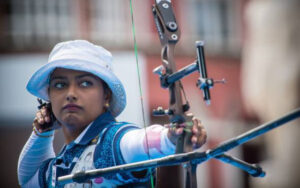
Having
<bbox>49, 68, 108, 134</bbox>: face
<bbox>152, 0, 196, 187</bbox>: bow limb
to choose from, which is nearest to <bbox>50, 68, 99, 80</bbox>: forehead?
<bbox>49, 68, 108, 134</bbox>: face

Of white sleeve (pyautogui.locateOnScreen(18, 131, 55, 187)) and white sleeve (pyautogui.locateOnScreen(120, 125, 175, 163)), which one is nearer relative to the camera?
white sleeve (pyautogui.locateOnScreen(120, 125, 175, 163))

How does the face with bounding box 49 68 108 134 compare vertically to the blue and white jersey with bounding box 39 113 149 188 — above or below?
above

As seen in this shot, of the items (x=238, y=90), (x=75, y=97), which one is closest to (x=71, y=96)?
(x=75, y=97)

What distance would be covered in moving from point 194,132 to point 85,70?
0.19 metres

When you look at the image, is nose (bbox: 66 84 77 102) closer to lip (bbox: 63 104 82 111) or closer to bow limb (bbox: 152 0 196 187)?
lip (bbox: 63 104 82 111)

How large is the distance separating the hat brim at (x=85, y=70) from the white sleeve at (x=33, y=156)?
6cm

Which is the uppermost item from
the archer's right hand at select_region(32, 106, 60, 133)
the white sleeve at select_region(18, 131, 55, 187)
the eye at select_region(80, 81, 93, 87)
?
the eye at select_region(80, 81, 93, 87)

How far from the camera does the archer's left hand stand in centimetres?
59

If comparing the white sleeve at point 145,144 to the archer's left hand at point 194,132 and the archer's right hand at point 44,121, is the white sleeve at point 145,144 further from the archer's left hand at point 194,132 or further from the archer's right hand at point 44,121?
the archer's right hand at point 44,121

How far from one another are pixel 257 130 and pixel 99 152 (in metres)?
0.26

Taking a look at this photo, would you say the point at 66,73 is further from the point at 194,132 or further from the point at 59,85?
the point at 194,132

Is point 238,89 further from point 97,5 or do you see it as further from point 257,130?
point 97,5

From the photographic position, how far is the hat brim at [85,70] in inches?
28.3

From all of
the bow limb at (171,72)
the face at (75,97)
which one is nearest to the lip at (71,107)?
the face at (75,97)
